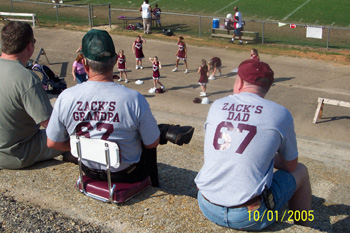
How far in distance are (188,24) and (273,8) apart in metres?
6.72

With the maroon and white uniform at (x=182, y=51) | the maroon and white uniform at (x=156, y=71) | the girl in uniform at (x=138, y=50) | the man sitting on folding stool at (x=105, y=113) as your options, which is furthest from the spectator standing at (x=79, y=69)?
the man sitting on folding stool at (x=105, y=113)

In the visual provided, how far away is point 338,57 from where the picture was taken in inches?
731

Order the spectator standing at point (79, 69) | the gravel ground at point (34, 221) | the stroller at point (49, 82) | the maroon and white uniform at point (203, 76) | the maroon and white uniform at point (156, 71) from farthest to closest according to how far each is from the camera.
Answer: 1. the maroon and white uniform at point (156, 71)
2. the maroon and white uniform at point (203, 76)
3. the stroller at point (49, 82)
4. the spectator standing at point (79, 69)
5. the gravel ground at point (34, 221)

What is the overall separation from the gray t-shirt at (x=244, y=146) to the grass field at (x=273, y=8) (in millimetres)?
23309

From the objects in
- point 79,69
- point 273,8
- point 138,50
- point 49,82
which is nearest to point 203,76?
point 138,50

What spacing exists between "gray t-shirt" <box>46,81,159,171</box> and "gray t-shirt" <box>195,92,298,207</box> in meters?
0.66

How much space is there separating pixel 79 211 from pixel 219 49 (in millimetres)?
16962

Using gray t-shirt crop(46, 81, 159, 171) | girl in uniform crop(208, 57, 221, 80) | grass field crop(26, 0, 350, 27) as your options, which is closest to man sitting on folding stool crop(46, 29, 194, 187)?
gray t-shirt crop(46, 81, 159, 171)

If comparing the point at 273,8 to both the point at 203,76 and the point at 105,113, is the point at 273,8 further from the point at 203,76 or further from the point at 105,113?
the point at 105,113

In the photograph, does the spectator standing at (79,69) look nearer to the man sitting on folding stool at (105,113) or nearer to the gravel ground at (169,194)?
the gravel ground at (169,194)

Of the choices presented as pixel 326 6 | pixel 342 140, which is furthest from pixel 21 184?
pixel 326 6

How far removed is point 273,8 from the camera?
2825cm
